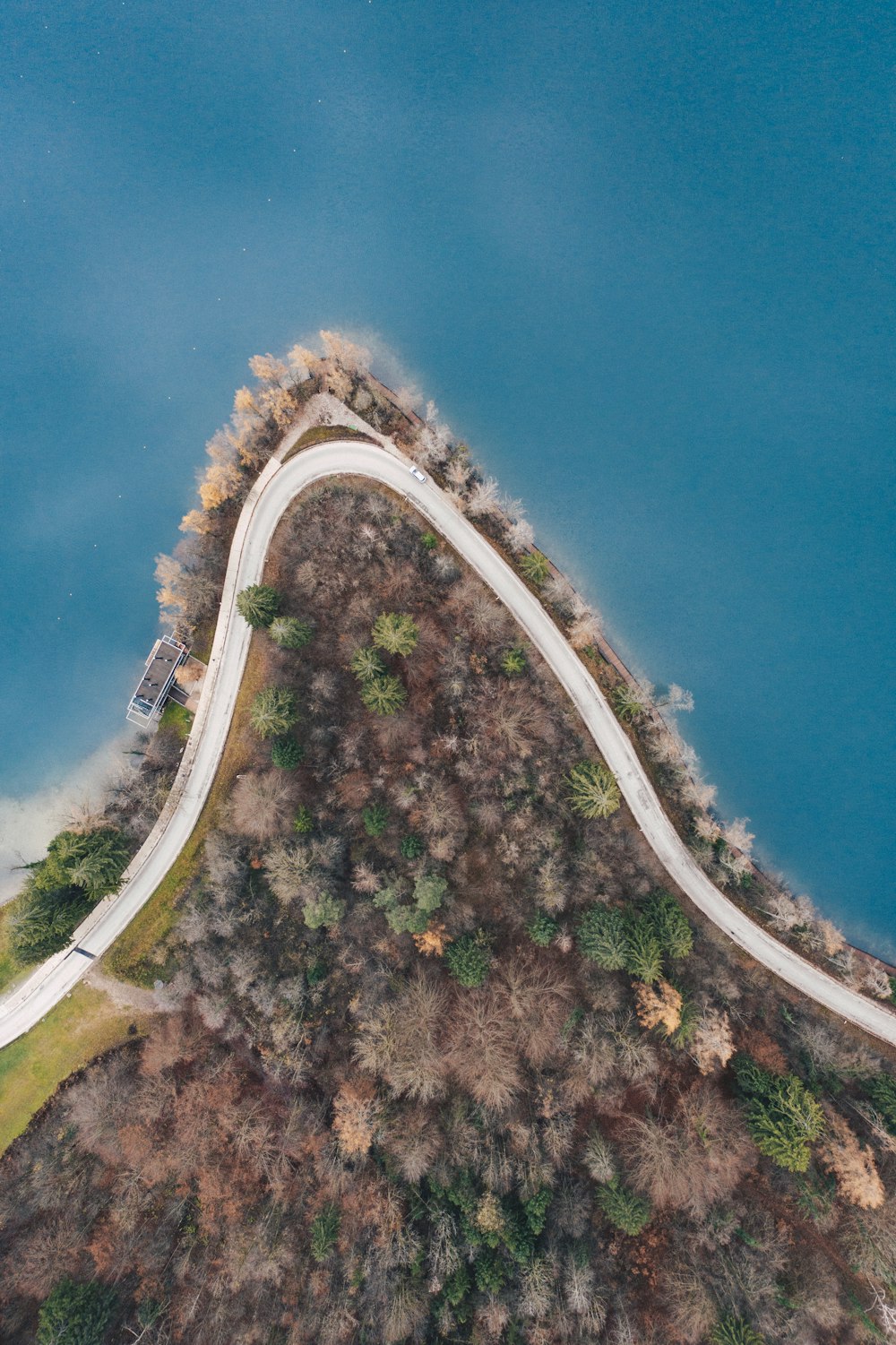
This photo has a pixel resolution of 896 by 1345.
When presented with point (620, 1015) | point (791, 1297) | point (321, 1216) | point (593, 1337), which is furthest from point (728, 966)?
point (321, 1216)

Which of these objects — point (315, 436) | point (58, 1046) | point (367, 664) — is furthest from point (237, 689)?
point (58, 1046)

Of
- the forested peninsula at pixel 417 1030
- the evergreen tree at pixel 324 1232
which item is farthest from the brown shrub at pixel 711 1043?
the evergreen tree at pixel 324 1232

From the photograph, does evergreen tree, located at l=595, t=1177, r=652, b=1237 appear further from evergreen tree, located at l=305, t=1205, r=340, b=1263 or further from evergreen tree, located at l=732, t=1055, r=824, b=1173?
evergreen tree, located at l=305, t=1205, r=340, b=1263

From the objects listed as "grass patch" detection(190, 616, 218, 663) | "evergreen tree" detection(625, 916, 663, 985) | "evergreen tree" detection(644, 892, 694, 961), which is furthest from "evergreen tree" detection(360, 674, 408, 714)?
"evergreen tree" detection(644, 892, 694, 961)

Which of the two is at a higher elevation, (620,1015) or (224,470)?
(224,470)

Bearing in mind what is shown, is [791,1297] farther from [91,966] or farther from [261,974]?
[91,966]

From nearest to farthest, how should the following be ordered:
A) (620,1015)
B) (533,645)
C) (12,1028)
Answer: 1. (620,1015)
2. (12,1028)
3. (533,645)
